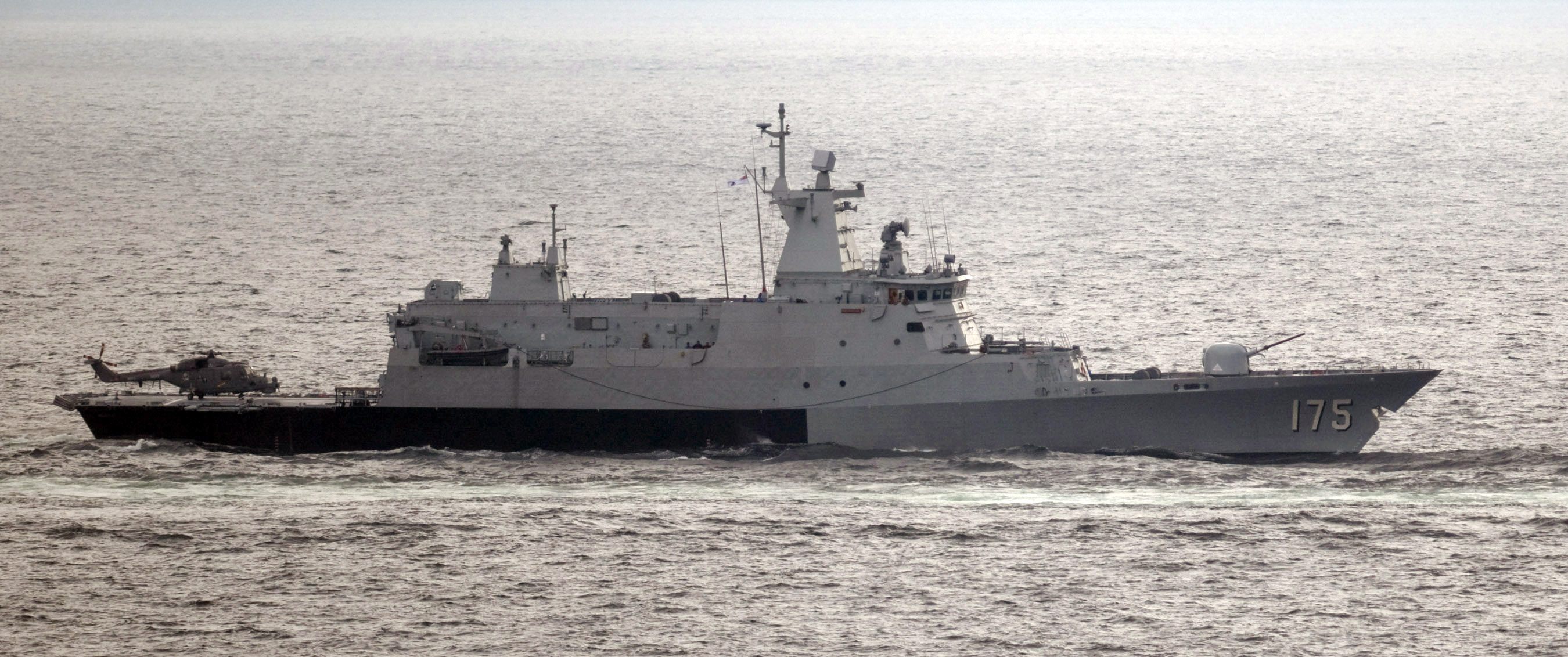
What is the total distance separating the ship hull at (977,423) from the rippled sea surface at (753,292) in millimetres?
550

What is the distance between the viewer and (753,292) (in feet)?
174

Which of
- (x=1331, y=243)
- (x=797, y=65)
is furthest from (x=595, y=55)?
(x=1331, y=243)

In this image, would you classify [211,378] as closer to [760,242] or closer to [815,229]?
[760,242]

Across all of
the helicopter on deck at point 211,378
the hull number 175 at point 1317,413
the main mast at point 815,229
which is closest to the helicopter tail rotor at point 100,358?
the helicopter on deck at point 211,378

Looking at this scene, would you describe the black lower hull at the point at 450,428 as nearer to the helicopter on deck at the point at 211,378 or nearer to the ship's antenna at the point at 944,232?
the helicopter on deck at the point at 211,378

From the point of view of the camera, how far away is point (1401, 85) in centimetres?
12219

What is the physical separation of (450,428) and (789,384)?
7.06m

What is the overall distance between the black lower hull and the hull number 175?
9534 mm

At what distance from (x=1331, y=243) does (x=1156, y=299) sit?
1329cm

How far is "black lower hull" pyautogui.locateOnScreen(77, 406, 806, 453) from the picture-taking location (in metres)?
35.6

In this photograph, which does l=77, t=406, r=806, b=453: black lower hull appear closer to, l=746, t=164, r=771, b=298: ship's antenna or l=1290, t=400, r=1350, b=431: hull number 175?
l=746, t=164, r=771, b=298: ship's antenna

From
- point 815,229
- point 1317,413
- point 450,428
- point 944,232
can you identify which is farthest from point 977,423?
point 944,232

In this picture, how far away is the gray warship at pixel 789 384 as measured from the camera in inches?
1368

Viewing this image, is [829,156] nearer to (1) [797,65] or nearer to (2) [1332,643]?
(2) [1332,643]
